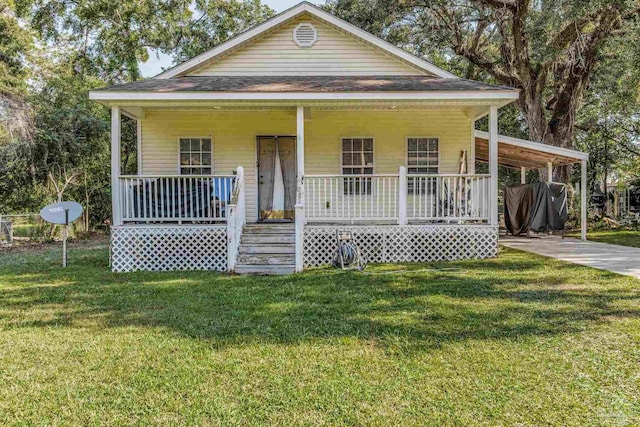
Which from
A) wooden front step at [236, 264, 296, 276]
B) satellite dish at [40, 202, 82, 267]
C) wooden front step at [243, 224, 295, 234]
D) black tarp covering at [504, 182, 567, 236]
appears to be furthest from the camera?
black tarp covering at [504, 182, 567, 236]

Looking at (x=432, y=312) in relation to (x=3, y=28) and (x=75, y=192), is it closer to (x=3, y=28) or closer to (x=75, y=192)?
(x=75, y=192)

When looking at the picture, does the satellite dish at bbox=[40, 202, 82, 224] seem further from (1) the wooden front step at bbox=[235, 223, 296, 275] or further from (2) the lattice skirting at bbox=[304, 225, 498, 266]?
(2) the lattice skirting at bbox=[304, 225, 498, 266]

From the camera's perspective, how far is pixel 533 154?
38.5 ft

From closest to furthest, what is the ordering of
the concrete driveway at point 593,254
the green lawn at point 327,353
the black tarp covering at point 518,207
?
the green lawn at point 327,353
the concrete driveway at point 593,254
the black tarp covering at point 518,207

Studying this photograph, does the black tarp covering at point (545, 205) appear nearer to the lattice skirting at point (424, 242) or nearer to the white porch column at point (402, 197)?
the lattice skirting at point (424, 242)

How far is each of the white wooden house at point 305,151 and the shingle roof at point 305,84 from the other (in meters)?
0.04

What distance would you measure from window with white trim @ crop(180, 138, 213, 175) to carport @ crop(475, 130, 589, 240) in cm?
674

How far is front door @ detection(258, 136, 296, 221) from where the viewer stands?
415 inches

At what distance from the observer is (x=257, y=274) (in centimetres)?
742

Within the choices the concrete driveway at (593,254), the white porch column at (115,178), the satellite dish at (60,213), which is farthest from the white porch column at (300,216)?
the concrete driveway at (593,254)

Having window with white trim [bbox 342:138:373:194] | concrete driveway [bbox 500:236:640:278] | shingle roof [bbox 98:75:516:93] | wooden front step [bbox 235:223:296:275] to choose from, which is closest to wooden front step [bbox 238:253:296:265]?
wooden front step [bbox 235:223:296:275]

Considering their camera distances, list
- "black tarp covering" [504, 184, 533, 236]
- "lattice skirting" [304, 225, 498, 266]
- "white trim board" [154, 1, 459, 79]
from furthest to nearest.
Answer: "black tarp covering" [504, 184, 533, 236] < "white trim board" [154, 1, 459, 79] < "lattice skirting" [304, 225, 498, 266]

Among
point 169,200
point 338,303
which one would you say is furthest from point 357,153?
point 338,303

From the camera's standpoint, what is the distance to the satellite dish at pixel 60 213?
8.60 metres
